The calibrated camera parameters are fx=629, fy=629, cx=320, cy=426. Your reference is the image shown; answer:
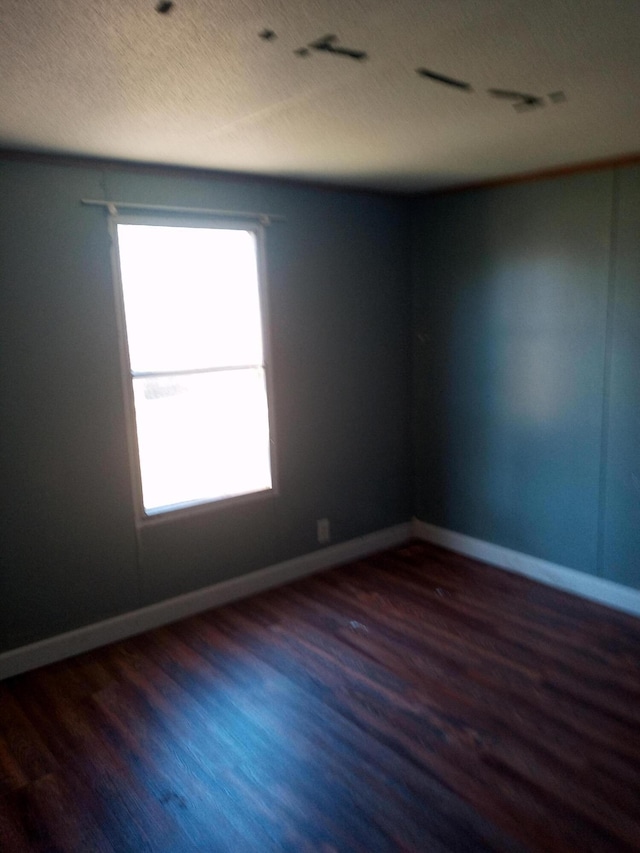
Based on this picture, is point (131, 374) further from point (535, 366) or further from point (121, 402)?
point (535, 366)

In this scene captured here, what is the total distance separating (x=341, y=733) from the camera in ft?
8.06

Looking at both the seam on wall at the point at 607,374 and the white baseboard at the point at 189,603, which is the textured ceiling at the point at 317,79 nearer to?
the seam on wall at the point at 607,374

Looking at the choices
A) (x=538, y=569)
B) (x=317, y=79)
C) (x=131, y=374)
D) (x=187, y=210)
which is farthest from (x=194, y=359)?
(x=538, y=569)

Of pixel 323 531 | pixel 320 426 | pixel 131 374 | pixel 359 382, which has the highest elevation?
pixel 131 374

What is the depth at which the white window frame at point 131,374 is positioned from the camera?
10.0 feet

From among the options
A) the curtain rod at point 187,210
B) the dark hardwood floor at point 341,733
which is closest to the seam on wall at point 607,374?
the dark hardwood floor at point 341,733

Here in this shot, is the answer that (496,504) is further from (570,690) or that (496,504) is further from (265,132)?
(265,132)

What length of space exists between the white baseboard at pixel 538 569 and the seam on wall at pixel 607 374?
10 centimetres

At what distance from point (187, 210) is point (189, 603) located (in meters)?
2.09

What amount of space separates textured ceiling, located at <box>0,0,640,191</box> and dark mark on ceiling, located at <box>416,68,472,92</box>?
0.06 feet

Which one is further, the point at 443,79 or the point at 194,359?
the point at 194,359

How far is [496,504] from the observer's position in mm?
3971

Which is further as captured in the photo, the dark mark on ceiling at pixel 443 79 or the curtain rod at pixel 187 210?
the curtain rod at pixel 187 210

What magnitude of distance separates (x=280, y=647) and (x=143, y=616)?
0.76 m
